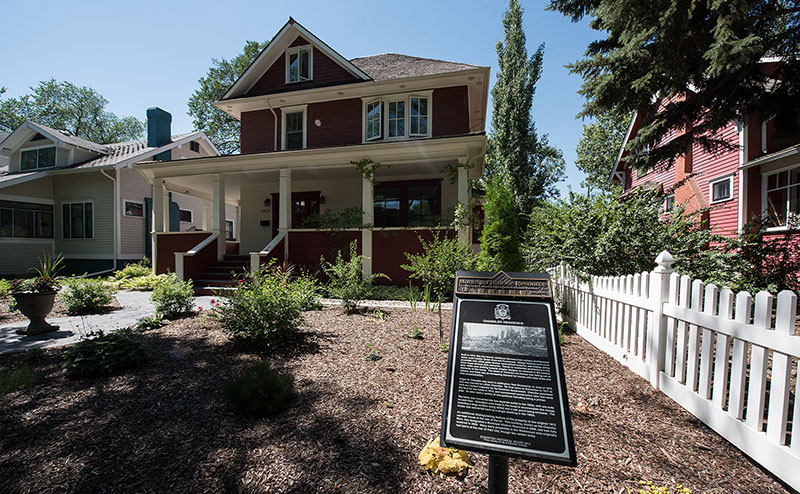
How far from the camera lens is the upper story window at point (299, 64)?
12774 millimetres

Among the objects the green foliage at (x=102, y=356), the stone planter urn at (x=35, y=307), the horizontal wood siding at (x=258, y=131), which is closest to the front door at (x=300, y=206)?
the horizontal wood siding at (x=258, y=131)

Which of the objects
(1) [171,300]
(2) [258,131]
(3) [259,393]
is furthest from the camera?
(2) [258,131]

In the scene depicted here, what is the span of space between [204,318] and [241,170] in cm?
663

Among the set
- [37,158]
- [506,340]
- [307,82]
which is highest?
[307,82]

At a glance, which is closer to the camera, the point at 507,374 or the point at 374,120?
the point at 507,374

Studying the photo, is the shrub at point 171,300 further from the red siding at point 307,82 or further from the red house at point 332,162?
the red siding at point 307,82

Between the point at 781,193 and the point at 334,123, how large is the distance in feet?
46.9

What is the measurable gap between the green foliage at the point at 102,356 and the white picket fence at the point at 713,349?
5453 millimetres

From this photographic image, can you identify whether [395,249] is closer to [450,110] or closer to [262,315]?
[450,110]

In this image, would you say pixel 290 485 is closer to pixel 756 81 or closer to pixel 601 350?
pixel 601 350

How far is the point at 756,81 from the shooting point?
5.68 metres

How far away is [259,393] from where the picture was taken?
285 cm

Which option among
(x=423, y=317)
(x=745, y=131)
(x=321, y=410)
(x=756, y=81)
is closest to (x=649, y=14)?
(x=756, y=81)

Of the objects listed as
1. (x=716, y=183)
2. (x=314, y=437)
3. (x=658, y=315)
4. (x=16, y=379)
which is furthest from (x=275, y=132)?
(x=716, y=183)
